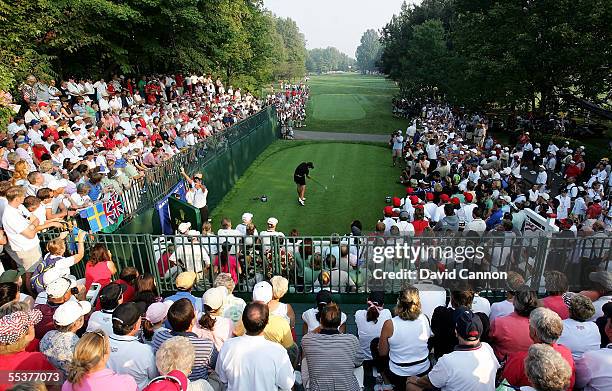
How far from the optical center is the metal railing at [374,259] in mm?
6824

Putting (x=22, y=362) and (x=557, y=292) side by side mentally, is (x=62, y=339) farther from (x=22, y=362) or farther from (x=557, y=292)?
(x=557, y=292)

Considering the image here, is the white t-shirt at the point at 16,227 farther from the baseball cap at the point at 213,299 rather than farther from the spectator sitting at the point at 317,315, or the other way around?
the spectator sitting at the point at 317,315

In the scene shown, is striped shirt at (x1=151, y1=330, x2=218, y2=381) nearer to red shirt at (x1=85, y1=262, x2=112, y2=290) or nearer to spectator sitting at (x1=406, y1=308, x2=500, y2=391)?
spectator sitting at (x1=406, y1=308, x2=500, y2=391)

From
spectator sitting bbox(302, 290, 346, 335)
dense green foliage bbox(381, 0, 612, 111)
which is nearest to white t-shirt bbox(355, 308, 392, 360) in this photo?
spectator sitting bbox(302, 290, 346, 335)

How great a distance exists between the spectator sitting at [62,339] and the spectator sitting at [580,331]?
5.04 meters

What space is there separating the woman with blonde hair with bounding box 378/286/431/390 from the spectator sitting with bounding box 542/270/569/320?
5.75ft

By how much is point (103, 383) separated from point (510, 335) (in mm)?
4076

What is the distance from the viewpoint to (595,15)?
1936 centimetres

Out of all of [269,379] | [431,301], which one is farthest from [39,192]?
[431,301]

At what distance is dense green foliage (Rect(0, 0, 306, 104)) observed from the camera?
555 inches

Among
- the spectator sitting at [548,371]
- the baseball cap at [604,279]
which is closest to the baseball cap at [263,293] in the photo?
the spectator sitting at [548,371]

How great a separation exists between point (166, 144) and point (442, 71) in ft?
87.0

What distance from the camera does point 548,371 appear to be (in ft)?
11.1

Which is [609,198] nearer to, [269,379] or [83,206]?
[269,379]
